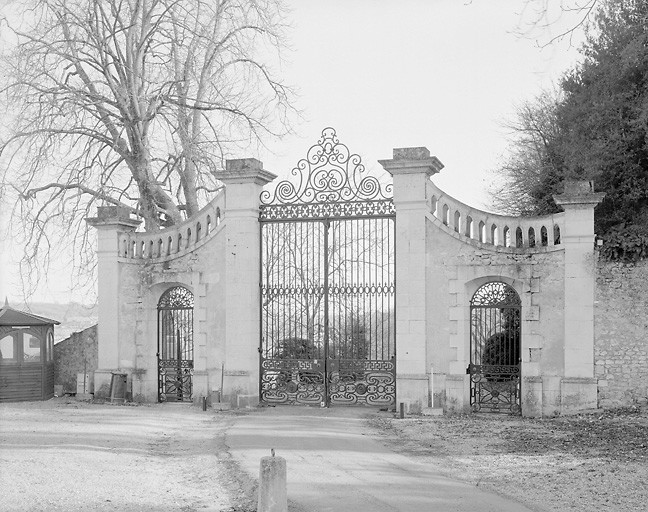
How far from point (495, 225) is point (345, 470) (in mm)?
6897

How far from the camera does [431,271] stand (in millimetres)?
15547

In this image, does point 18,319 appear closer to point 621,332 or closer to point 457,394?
point 457,394

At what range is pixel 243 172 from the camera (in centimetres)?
1653

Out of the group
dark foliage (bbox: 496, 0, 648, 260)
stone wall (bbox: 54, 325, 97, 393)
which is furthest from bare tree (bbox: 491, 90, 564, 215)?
stone wall (bbox: 54, 325, 97, 393)

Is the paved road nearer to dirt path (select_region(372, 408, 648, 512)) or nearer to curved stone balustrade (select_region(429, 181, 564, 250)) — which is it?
dirt path (select_region(372, 408, 648, 512))

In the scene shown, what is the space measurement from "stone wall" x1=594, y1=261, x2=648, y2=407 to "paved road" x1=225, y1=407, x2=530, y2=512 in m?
4.49

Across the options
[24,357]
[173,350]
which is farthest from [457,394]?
[24,357]

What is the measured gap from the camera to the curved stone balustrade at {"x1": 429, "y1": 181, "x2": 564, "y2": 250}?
592 inches

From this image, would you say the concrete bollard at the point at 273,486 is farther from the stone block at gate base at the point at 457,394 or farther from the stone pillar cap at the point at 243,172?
the stone pillar cap at the point at 243,172

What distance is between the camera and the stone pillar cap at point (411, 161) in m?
15.4

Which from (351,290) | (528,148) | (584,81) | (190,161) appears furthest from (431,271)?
(528,148)

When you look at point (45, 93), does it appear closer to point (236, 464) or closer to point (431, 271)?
point (431, 271)

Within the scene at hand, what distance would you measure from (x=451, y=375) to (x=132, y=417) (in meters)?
5.98

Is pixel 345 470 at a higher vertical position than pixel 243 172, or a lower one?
lower
